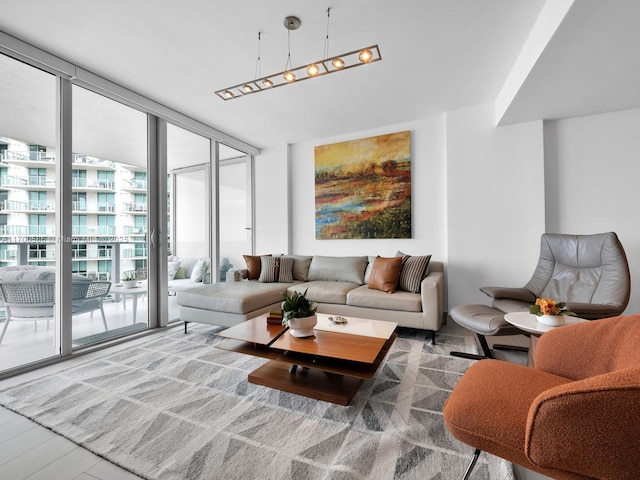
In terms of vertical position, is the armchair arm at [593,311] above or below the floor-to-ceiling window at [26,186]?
below

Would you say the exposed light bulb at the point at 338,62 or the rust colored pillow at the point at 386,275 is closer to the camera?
the exposed light bulb at the point at 338,62

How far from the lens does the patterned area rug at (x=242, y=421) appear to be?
134cm

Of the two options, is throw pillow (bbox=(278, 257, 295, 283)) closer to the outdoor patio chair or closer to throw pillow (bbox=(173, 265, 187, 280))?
throw pillow (bbox=(173, 265, 187, 280))

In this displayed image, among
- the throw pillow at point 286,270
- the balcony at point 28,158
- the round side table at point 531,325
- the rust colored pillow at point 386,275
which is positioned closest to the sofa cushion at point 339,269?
the throw pillow at point 286,270

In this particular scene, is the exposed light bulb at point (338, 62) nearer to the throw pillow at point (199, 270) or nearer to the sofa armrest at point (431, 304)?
the sofa armrest at point (431, 304)

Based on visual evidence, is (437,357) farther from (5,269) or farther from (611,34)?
(5,269)

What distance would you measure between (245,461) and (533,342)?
1.81 m

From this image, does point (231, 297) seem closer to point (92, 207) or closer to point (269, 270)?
point (269, 270)

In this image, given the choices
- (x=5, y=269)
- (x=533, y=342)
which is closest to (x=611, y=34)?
(x=533, y=342)

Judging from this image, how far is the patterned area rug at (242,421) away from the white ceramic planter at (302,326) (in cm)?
41

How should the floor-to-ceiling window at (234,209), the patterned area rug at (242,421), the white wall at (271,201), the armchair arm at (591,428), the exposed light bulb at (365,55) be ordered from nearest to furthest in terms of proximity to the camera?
the armchair arm at (591,428) → the patterned area rug at (242,421) → the exposed light bulb at (365,55) → the floor-to-ceiling window at (234,209) → the white wall at (271,201)

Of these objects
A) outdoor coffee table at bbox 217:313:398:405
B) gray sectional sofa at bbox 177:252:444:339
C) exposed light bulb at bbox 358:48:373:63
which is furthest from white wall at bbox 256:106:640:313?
exposed light bulb at bbox 358:48:373:63

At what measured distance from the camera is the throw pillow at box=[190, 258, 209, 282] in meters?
4.11

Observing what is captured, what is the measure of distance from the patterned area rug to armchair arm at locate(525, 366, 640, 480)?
612mm
